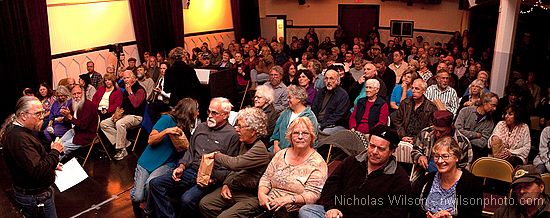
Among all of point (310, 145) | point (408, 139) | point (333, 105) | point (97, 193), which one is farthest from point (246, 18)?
point (310, 145)

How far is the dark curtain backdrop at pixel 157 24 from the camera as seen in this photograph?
11.3m

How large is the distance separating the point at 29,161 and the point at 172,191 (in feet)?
3.96

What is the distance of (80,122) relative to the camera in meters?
5.79

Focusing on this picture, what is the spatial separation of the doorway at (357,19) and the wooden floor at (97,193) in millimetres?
10099

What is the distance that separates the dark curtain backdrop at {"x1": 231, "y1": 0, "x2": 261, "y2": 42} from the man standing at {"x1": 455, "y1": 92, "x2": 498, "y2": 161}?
10587 millimetres

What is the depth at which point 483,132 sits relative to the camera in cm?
496

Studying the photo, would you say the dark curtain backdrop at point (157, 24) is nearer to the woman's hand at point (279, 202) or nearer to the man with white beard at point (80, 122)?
the man with white beard at point (80, 122)

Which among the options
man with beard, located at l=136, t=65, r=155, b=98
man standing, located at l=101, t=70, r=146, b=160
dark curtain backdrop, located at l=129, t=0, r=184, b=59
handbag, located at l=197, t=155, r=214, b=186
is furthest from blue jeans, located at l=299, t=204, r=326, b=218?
dark curtain backdrop, located at l=129, t=0, r=184, b=59

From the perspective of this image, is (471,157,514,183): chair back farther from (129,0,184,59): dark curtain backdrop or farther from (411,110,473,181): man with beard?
(129,0,184,59): dark curtain backdrop

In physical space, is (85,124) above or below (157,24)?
below

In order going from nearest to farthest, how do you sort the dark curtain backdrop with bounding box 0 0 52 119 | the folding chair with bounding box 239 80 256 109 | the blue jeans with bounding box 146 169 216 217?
1. the blue jeans with bounding box 146 169 216 217
2. the folding chair with bounding box 239 80 256 109
3. the dark curtain backdrop with bounding box 0 0 52 119

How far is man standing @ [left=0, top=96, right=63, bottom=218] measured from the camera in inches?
129

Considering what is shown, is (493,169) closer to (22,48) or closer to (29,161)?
(29,161)

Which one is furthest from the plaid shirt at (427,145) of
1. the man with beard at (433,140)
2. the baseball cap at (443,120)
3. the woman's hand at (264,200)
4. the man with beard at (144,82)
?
the man with beard at (144,82)
